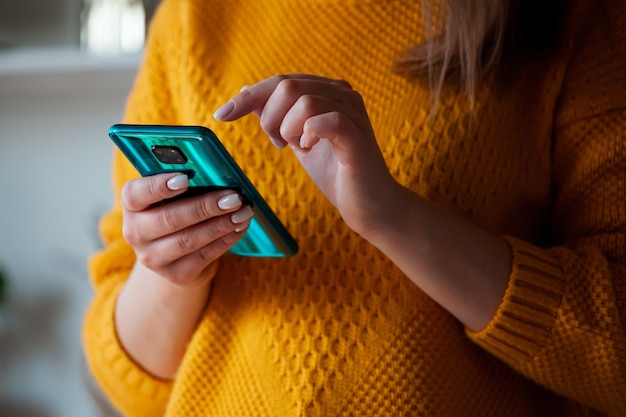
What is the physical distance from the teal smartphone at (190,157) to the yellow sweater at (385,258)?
110 mm

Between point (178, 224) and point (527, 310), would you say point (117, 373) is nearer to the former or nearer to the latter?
point (178, 224)

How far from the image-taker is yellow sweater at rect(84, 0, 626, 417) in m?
0.55

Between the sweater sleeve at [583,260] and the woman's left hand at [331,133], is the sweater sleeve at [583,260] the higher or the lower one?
the lower one

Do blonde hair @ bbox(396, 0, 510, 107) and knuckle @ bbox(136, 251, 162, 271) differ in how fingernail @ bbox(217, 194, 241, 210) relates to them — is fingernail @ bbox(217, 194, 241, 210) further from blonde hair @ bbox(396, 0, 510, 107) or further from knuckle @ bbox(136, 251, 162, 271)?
blonde hair @ bbox(396, 0, 510, 107)

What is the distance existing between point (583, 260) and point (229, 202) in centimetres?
32

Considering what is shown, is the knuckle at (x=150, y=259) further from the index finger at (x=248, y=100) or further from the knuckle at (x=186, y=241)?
the index finger at (x=248, y=100)

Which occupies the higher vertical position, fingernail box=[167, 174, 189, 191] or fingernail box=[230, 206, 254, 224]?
fingernail box=[167, 174, 189, 191]

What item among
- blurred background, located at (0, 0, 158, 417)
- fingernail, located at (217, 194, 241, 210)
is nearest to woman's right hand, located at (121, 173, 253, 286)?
fingernail, located at (217, 194, 241, 210)

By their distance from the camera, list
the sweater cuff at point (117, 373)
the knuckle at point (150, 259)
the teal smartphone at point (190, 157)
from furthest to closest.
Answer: the sweater cuff at point (117, 373) → the knuckle at point (150, 259) → the teal smartphone at point (190, 157)

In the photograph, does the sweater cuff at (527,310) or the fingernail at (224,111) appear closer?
the fingernail at (224,111)

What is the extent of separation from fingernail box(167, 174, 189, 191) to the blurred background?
80 centimetres

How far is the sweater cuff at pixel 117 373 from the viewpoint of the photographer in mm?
662

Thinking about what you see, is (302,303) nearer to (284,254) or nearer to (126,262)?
(284,254)

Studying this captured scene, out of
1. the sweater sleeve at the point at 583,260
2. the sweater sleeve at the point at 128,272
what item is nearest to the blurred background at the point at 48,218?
the sweater sleeve at the point at 128,272
